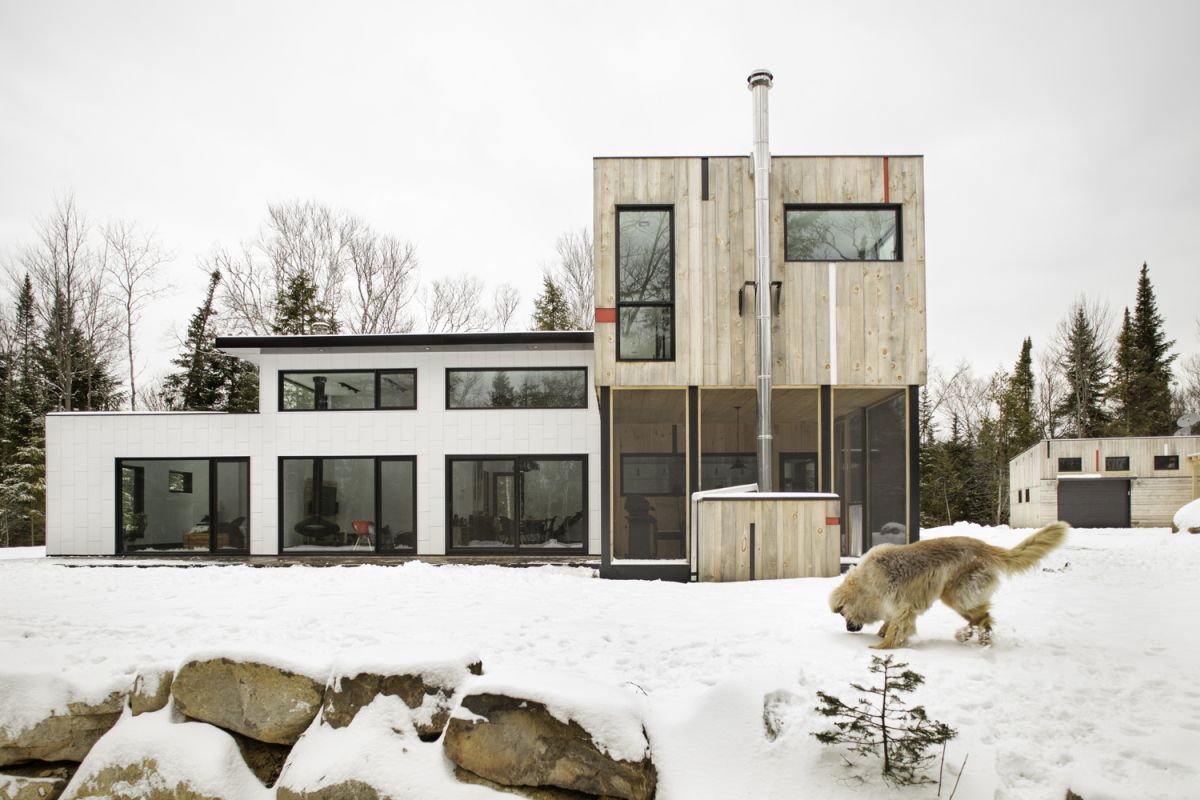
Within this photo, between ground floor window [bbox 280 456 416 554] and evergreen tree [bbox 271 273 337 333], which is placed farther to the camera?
evergreen tree [bbox 271 273 337 333]

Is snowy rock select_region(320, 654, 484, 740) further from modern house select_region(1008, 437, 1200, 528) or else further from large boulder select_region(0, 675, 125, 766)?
modern house select_region(1008, 437, 1200, 528)

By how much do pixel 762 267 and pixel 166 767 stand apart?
753 cm

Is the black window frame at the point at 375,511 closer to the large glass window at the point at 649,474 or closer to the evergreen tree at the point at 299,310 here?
the large glass window at the point at 649,474

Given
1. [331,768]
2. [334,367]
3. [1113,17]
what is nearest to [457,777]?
[331,768]

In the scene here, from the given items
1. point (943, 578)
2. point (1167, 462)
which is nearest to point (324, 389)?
point (943, 578)

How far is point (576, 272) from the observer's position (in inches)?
967

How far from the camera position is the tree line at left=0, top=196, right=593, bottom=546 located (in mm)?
16812

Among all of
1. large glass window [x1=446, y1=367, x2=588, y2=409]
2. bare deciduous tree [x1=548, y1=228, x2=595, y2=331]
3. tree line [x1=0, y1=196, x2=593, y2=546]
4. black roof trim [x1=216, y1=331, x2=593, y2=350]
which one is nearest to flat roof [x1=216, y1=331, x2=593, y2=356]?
black roof trim [x1=216, y1=331, x2=593, y2=350]

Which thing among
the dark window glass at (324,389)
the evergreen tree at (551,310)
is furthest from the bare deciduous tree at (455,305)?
the dark window glass at (324,389)

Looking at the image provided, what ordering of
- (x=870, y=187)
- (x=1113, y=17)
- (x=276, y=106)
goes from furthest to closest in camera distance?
(x=870, y=187), (x=276, y=106), (x=1113, y=17)

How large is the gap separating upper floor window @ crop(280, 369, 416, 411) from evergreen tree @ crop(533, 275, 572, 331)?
39.2ft

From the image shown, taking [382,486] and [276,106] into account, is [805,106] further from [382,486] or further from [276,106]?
[382,486]

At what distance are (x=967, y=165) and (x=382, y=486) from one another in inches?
400

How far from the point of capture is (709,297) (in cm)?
888
